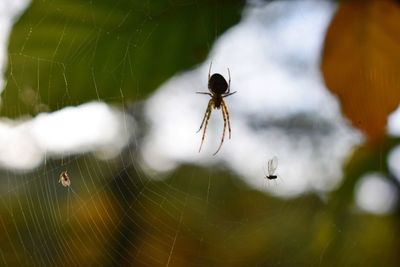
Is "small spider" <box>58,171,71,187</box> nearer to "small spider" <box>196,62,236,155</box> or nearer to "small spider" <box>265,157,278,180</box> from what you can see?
"small spider" <box>196,62,236,155</box>

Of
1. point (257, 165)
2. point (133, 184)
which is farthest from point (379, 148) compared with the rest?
point (257, 165)

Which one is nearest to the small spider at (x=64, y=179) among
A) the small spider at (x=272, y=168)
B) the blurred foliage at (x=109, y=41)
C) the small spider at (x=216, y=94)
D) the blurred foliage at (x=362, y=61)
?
the blurred foliage at (x=109, y=41)

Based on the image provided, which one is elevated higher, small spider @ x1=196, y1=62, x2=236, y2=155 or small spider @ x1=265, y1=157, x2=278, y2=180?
small spider @ x1=196, y1=62, x2=236, y2=155

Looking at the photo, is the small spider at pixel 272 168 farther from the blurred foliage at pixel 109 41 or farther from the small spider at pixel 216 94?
the blurred foliage at pixel 109 41

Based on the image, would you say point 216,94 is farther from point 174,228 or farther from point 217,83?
point 174,228

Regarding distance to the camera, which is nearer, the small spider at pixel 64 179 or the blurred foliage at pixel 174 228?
the blurred foliage at pixel 174 228

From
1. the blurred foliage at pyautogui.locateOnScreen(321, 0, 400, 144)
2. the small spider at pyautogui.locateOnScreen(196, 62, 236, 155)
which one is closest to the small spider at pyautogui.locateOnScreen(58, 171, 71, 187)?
the small spider at pyautogui.locateOnScreen(196, 62, 236, 155)
